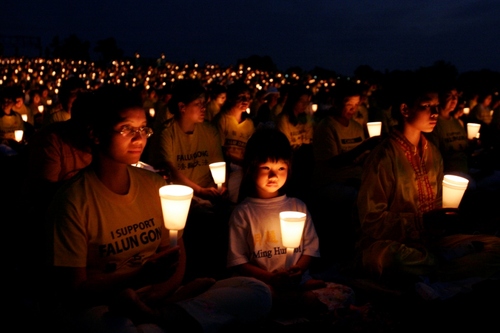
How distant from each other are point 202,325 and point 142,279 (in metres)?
0.41

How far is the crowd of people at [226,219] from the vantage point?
2.63m

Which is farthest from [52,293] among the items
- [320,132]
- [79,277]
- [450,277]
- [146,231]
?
[320,132]

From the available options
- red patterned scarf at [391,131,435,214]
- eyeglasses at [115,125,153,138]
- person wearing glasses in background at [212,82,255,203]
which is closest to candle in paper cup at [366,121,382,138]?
red patterned scarf at [391,131,435,214]

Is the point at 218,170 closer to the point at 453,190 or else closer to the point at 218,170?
the point at 218,170

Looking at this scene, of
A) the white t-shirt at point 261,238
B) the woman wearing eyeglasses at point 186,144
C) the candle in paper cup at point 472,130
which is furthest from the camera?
the candle in paper cup at point 472,130

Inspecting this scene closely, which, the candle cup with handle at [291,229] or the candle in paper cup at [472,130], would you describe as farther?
the candle in paper cup at [472,130]

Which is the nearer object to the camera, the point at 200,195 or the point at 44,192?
the point at 44,192

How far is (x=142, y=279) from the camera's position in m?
2.51

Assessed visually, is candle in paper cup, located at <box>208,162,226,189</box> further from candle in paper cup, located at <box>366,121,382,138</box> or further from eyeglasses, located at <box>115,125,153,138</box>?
eyeglasses, located at <box>115,125,153,138</box>

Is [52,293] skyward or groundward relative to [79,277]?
groundward

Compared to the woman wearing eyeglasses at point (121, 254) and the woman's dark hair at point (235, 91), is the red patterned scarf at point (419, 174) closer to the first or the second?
the woman wearing eyeglasses at point (121, 254)

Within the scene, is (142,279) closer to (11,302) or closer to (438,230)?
(11,302)

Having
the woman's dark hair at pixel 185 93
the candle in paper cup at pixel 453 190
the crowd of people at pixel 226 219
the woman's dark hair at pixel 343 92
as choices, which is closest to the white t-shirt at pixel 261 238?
the crowd of people at pixel 226 219

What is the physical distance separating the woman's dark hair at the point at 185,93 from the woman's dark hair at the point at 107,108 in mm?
2460
